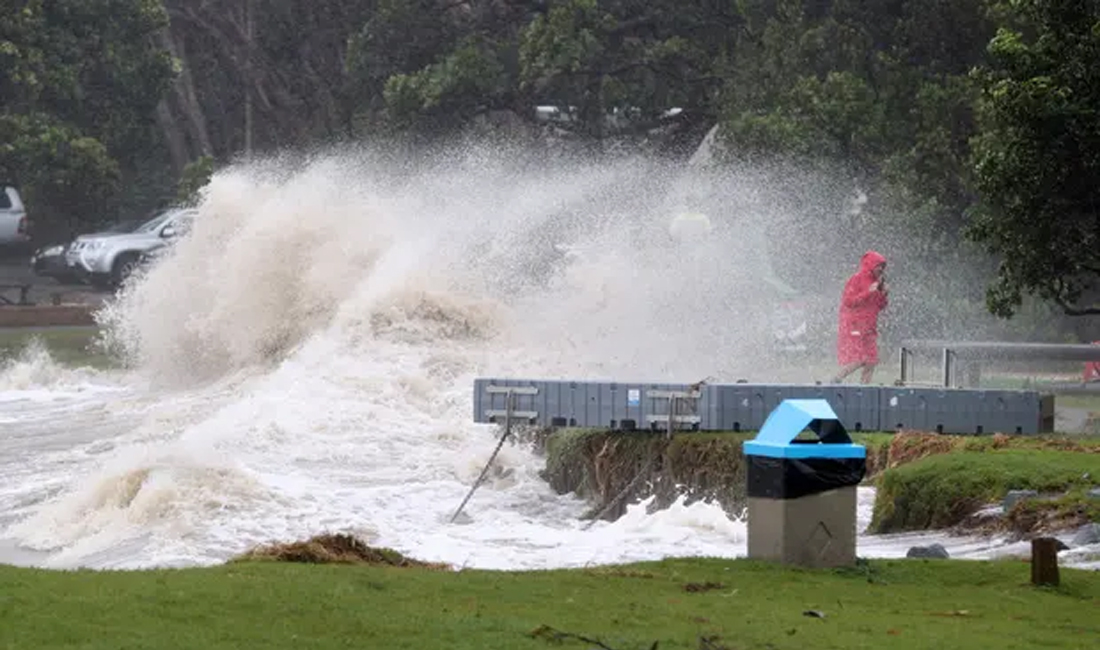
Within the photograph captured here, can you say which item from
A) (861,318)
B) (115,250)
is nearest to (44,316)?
(115,250)

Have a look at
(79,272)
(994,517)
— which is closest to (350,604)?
(994,517)

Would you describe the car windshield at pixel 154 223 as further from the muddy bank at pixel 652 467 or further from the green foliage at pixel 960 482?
the green foliage at pixel 960 482

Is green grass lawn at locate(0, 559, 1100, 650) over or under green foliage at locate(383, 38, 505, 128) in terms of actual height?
under

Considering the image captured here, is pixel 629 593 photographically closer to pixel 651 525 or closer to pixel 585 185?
pixel 651 525

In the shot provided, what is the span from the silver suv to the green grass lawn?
4031 centimetres

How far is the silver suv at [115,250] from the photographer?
2074 inches

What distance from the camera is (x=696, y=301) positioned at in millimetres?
38000

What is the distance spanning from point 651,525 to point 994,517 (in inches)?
157

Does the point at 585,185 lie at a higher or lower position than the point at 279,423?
higher

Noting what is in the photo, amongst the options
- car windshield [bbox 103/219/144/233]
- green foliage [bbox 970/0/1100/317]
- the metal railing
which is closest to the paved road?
car windshield [bbox 103/219/144/233]

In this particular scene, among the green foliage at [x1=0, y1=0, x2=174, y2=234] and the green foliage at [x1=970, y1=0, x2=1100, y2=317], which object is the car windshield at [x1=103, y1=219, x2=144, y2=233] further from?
the green foliage at [x1=970, y1=0, x2=1100, y2=317]

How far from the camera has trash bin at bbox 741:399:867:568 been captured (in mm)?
13000

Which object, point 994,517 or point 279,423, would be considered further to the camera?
point 279,423

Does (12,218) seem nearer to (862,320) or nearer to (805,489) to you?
(862,320)
